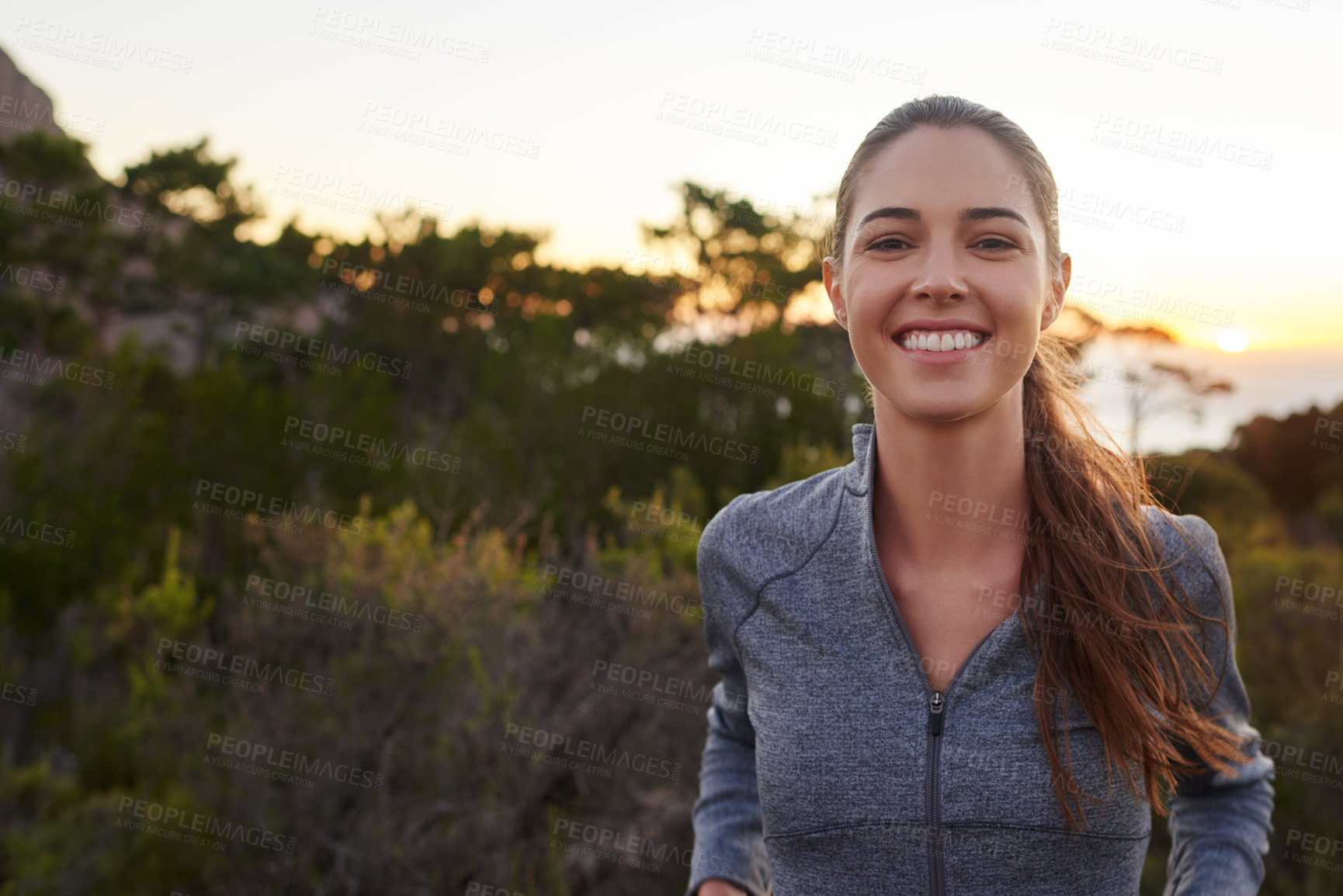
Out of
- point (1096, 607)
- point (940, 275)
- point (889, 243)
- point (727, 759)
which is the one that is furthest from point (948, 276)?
point (727, 759)

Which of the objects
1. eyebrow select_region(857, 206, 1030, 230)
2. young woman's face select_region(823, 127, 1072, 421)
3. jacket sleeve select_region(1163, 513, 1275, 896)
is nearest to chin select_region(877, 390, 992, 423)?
young woman's face select_region(823, 127, 1072, 421)

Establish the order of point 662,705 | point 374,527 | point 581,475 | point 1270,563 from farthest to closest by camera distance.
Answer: point 581,475, point 1270,563, point 374,527, point 662,705

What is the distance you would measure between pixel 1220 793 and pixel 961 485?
0.60 metres

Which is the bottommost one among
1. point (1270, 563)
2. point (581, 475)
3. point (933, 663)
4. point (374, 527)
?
point (933, 663)

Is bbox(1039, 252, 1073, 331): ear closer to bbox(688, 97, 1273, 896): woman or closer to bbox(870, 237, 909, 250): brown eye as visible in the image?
bbox(688, 97, 1273, 896): woman

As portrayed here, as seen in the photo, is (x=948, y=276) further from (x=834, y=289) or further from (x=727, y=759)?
(x=727, y=759)

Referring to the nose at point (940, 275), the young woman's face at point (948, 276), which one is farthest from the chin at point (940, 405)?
the nose at point (940, 275)

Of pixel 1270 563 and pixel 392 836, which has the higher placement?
pixel 1270 563

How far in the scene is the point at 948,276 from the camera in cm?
124

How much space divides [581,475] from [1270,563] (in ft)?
32.9

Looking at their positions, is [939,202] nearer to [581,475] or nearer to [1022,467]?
[1022,467]

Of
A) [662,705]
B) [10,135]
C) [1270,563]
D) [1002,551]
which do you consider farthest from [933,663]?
[10,135]

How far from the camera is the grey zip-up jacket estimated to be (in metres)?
1.22

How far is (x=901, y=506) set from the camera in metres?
1.45
